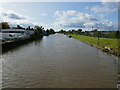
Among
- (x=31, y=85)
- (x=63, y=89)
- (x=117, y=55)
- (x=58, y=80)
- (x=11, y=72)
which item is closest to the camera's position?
(x=63, y=89)

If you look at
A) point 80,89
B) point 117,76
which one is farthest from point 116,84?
point 80,89

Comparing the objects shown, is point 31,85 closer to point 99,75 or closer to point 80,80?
point 80,80

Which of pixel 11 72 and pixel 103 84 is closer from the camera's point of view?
pixel 103 84

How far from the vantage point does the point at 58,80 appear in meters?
9.37

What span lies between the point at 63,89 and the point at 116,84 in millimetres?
3546

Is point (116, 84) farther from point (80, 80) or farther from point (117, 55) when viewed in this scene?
point (117, 55)

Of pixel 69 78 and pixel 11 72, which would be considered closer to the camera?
pixel 69 78

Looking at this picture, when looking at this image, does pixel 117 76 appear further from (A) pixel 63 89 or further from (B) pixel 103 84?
(A) pixel 63 89

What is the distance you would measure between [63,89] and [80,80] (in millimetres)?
1886

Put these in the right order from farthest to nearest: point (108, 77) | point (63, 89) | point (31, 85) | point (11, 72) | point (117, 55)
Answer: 1. point (117, 55)
2. point (11, 72)
3. point (108, 77)
4. point (31, 85)
5. point (63, 89)

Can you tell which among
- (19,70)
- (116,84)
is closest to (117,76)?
(116,84)

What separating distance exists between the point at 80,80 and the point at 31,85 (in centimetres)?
325

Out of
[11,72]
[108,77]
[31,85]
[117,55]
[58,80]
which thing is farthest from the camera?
[117,55]

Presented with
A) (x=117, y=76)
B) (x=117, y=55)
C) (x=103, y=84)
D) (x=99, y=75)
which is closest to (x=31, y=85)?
(x=103, y=84)
